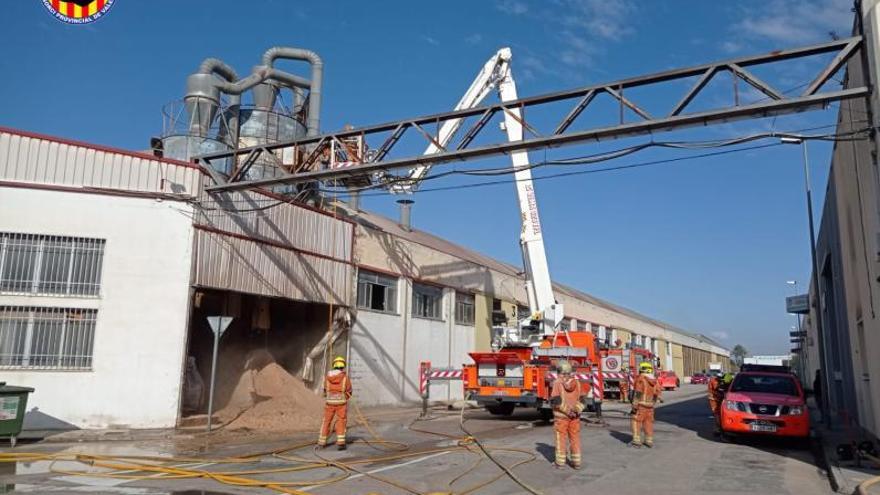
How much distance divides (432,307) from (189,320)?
12732 mm

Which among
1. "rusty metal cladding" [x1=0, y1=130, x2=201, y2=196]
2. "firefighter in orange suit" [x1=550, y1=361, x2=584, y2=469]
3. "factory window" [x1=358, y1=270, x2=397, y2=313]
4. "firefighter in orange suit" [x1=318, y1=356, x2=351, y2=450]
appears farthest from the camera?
"factory window" [x1=358, y1=270, x2=397, y2=313]

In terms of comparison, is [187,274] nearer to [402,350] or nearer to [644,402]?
[402,350]

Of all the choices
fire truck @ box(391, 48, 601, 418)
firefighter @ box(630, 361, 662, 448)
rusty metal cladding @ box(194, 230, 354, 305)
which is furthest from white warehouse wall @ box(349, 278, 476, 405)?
firefighter @ box(630, 361, 662, 448)

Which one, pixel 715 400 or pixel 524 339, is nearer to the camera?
pixel 715 400

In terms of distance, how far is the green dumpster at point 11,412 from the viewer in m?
12.3

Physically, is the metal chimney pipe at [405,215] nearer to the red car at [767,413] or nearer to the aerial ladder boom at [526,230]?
the aerial ladder boom at [526,230]

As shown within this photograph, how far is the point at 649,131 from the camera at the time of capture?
12906 mm

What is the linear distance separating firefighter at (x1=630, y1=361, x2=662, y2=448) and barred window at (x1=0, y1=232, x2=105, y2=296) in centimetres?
1206

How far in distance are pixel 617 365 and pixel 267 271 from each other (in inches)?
478

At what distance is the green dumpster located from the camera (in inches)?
486

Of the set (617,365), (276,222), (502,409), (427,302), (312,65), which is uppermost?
(312,65)

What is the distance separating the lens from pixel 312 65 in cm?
2480

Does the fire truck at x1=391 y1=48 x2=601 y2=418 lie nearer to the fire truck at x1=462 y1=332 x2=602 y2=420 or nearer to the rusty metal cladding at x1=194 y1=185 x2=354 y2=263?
the fire truck at x1=462 y1=332 x2=602 y2=420

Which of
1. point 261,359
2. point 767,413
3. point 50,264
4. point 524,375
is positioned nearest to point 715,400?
point 767,413
